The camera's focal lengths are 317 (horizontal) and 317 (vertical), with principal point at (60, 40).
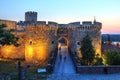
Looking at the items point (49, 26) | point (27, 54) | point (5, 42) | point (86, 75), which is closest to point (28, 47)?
point (27, 54)

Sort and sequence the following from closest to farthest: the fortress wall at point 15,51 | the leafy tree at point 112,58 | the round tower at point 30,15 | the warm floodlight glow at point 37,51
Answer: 1. the leafy tree at point 112,58
2. the warm floodlight glow at point 37,51
3. the fortress wall at point 15,51
4. the round tower at point 30,15

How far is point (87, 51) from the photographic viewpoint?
3369 centimetres

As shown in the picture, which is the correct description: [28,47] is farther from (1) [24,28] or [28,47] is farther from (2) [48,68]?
(2) [48,68]

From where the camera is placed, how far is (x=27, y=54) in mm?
36438

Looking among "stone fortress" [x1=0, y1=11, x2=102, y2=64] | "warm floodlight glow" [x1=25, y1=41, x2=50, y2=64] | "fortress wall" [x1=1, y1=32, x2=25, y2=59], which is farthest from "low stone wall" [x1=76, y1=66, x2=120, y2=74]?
"fortress wall" [x1=1, y1=32, x2=25, y2=59]

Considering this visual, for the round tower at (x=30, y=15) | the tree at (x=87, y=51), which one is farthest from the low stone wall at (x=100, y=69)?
the round tower at (x=30, y=15)

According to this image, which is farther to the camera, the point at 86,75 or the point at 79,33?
the point at 79,33

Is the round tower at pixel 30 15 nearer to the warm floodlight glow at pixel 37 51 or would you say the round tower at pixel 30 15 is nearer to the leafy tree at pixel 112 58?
the warm floodlight glow at pixel 37 51

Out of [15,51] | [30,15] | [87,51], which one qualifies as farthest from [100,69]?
[30,15]

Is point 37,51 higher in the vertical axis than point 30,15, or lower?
lower

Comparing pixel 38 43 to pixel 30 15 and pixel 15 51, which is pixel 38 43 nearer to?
pixel 15 51

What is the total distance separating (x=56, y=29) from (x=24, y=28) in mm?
3829

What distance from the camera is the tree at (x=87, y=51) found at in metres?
33.4

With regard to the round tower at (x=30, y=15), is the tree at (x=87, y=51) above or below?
below
